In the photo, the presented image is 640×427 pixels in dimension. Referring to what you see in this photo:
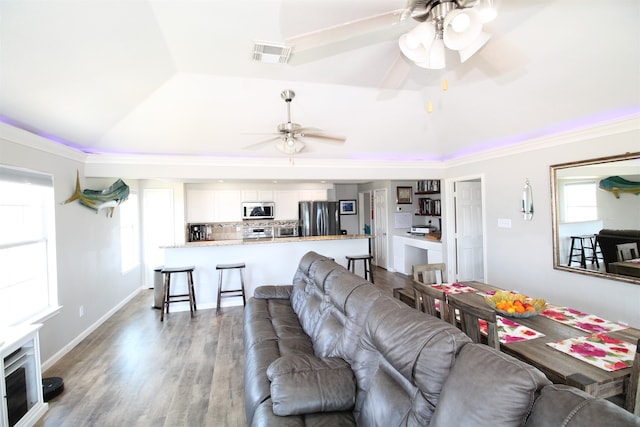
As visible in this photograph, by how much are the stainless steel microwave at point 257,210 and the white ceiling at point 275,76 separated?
251 cm

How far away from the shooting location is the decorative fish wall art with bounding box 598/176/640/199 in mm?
2676

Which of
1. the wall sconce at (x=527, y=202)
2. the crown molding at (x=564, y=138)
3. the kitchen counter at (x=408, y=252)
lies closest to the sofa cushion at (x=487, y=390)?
the crown molding at (x=564, y=138)

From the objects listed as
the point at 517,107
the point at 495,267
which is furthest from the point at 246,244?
the point at 517,107

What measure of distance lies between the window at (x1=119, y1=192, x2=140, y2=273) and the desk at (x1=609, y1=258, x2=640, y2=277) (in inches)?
249

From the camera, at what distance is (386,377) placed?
4.53 feet

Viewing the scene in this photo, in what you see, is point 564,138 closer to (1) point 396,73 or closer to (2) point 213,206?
(1) point 396,73

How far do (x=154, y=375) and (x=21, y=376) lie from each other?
0.93 m

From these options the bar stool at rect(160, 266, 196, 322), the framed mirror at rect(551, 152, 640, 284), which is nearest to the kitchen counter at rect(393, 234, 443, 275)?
the framed mirror at rect(551, 152, 640, 284)

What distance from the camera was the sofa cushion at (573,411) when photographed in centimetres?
72

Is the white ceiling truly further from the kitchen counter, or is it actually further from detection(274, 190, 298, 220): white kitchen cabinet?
detection(274, 190, 298, 220): white kitchen cabinet

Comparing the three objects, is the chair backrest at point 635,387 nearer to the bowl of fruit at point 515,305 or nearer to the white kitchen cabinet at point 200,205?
the bowl of fruit at point 515,305

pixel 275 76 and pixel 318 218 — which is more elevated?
pixel 275 76

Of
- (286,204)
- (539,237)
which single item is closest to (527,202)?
(539,237)

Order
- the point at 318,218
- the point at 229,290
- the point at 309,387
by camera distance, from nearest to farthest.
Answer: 1. the point at 309,387
2. the point at 229,290
3. the point at 318,218
